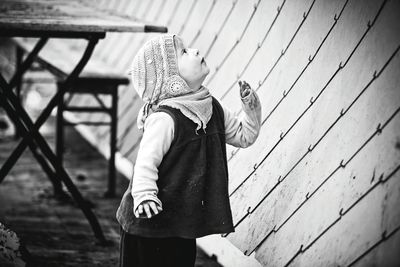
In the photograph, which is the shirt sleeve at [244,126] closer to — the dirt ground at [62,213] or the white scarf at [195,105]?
the white scarf at [195,105]

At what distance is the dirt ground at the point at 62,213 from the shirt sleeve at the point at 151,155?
4.71 feet

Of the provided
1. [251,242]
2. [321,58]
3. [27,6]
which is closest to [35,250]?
[251,242]

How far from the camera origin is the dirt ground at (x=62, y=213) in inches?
173

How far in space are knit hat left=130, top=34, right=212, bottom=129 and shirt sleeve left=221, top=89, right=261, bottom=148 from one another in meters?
0.17

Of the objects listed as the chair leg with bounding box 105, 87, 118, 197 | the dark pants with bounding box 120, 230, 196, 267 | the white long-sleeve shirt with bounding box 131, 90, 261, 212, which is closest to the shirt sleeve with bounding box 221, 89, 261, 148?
the white long-sleeve shirt with bounding box 131, 90, 261, 212

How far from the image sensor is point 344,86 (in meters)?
3.33

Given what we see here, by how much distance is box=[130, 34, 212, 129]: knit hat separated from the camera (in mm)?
3090

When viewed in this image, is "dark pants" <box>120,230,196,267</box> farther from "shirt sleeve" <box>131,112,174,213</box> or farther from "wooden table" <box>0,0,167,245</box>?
"wooden table" <box>0,0,167,245</box>

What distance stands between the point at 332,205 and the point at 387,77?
→ 615mm

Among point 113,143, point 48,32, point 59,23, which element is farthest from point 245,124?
point 113,143

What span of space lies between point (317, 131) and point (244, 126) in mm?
426

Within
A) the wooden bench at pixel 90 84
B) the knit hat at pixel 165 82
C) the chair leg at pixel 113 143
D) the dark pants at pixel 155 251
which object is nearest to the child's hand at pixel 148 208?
the dark pants at pixel 155 251

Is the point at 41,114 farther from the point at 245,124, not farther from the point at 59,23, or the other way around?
the point at 245,124

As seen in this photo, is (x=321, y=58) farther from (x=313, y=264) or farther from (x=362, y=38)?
(x=313, y=264)
